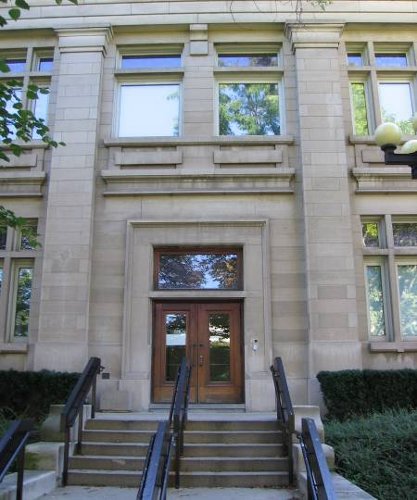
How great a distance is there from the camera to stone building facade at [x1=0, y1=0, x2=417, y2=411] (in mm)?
10727

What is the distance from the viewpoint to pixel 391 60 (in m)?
12.8

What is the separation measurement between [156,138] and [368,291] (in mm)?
5945

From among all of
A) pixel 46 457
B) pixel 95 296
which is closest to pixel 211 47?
pixel 95 296

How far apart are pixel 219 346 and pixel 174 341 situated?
0.99 metres

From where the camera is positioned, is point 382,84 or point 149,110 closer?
point 149,110

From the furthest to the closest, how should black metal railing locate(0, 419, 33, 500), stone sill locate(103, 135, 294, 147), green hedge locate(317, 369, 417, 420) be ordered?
1. stone sill locate(103, 135, 294, 147)
2. green hedge locate(317, 369, 417, 420)
3. black metal railing locate(0, 419, 33, 500)

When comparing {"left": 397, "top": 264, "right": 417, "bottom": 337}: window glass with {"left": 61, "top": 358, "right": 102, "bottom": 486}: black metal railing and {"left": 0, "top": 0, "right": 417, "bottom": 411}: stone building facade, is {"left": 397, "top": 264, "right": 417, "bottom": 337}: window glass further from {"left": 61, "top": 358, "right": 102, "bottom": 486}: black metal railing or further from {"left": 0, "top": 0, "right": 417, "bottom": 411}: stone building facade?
{"left": 61, "top": 358, "right": 102, "bottom": 486}: black metal railing

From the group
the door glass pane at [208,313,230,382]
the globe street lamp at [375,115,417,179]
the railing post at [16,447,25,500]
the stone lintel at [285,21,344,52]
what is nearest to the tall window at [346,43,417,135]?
the stone lintel at [285,21,344,52]

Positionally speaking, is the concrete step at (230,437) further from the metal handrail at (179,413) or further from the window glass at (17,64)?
the window glass at (17,64)

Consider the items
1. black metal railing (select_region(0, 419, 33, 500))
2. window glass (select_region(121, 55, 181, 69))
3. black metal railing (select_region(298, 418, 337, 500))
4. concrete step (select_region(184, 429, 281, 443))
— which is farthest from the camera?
window glass (select_region(121, 55, 181, 69))

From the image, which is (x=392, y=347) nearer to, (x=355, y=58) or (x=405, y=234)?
(x=405, y=234)

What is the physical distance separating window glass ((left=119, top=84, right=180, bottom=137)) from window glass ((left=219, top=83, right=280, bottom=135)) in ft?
3.84

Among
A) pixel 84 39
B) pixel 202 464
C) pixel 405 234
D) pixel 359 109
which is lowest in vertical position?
pixel 202 464

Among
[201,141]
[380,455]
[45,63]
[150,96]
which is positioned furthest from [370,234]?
[45,63]
